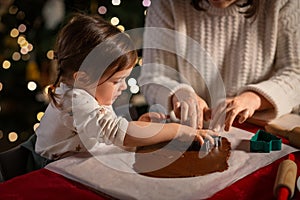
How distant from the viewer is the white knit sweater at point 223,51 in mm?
1187

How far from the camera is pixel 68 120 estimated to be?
87cm

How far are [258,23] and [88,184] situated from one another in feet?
2.25

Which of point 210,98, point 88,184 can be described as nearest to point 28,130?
point 210,98

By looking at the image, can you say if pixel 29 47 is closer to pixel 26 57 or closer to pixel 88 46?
pixel 26 57

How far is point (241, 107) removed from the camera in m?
1.06

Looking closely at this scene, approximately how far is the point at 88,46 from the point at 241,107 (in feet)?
1.30

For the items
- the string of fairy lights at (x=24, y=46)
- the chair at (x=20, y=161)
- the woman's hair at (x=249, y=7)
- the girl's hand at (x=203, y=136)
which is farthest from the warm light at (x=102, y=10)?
Answer: the girl's hand at (x=203, y=136)

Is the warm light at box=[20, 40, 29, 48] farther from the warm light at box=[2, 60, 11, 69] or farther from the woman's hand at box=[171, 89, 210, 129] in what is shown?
the woman's hand at box=[171, 89, 210, 129]

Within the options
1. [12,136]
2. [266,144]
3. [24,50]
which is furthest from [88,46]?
[12,136]

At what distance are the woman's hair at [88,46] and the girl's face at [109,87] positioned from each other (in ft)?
0.03

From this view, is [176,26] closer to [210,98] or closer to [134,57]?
[210,98]

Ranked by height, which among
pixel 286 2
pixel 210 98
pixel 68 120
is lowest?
pixel 210 98

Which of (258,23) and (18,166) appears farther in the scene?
(258,23)

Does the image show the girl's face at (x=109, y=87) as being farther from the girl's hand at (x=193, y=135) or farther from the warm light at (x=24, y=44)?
the warm light at (x=24, y=44)
